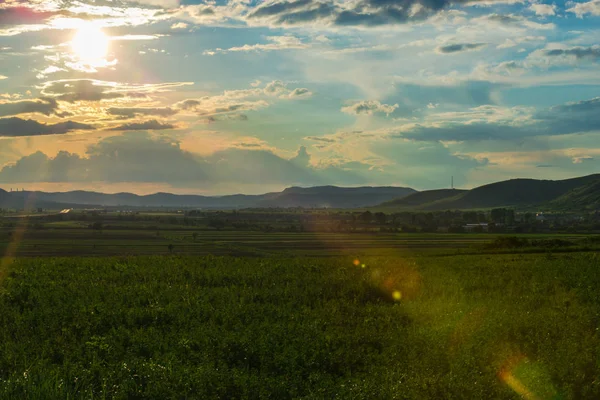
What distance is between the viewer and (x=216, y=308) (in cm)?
2311

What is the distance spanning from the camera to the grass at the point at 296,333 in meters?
14.8

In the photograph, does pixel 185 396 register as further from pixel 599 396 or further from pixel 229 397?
pixel 599 396

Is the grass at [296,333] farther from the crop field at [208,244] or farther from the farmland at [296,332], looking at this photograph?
the crop field at [208,244]

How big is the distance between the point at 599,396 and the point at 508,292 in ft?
41.8

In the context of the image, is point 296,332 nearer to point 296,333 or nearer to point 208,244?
point 296,333

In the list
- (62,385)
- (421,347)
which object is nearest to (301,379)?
(421,347)

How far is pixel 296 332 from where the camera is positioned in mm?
19500

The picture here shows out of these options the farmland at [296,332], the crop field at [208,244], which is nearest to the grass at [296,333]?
the farmland at [296,332]

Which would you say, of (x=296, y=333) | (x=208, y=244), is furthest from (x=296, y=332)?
(x=208, y=244)

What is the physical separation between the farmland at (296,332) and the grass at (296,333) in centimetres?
6

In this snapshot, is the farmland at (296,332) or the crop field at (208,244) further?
the crop field at (208,244)

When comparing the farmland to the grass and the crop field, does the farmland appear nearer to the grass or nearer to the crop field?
the grass

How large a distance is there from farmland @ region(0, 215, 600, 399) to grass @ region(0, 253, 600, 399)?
0.19ft

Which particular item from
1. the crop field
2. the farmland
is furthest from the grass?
the crop field
